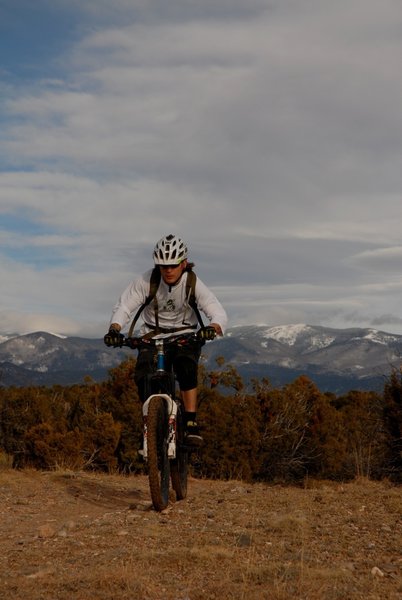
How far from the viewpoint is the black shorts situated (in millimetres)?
8219

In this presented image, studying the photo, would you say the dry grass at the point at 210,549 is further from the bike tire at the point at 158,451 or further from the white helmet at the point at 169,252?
the white helmet at the point at 169,252

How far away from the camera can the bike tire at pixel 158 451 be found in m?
7.87

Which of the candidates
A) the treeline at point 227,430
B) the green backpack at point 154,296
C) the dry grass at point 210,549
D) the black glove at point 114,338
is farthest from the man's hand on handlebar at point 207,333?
the treeline at point 227,430

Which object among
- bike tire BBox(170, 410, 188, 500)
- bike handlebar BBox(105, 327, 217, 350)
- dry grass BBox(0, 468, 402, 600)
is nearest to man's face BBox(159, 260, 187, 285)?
bike handlebar BBox(105, 327, 217, 350)

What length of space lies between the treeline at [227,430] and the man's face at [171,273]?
887 cm

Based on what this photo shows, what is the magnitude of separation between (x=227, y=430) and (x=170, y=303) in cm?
1329

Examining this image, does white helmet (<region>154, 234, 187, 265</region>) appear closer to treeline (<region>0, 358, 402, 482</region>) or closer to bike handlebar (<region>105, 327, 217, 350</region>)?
bike handlebar (<region>105, 327, 217, 350</region>)

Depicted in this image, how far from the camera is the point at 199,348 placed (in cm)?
838

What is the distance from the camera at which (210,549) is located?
5695 mm

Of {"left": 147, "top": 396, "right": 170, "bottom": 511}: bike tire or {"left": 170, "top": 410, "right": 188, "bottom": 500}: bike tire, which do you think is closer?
{"left": 147, "top": 396, "right": 170, "bottom": 511}: bike tire

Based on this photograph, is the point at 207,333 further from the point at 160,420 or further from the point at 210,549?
the point at 210,549

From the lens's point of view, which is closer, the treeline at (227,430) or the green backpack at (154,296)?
the green backpack at (154,296)

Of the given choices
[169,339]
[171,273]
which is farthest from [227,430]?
[171,273]

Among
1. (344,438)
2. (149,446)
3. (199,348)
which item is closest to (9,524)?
(149,446)
